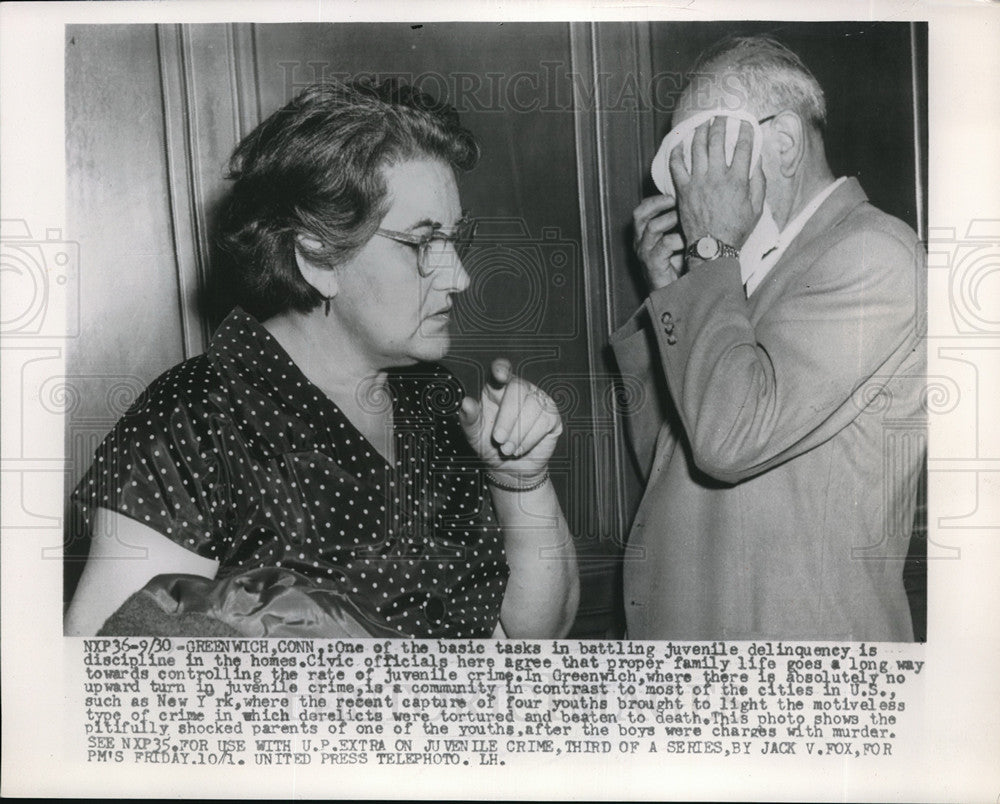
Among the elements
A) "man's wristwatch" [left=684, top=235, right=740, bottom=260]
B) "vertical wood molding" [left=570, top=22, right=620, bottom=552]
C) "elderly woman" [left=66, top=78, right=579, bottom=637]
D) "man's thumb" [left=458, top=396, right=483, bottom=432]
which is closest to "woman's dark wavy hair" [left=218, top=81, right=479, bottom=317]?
"elderly woman" [left=66, top=78, right=579, bottom=637]

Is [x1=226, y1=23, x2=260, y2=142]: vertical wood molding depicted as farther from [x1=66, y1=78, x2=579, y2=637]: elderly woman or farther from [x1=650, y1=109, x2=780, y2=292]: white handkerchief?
[x1=650, y1=109, x2=780, y2=292]: white handkerchief

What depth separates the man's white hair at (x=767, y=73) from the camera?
2.28m

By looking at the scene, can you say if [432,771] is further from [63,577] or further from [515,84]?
[515,84]

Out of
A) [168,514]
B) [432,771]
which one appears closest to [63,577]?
[168,514]

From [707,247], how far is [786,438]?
0.46 meters

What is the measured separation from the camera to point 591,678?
7.59 ft

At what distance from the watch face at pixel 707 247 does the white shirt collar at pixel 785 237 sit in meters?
0.09

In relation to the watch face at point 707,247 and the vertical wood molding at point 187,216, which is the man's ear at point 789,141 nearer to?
the watch face at point 707,247

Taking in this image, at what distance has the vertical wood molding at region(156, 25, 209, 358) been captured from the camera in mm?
2314

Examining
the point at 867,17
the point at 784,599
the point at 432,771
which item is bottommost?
the point at 432,771

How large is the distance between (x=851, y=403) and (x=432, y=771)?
1266 millimetres

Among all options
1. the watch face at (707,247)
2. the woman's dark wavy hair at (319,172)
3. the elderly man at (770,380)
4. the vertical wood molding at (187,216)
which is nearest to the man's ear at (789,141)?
the elderly man at (770,380)

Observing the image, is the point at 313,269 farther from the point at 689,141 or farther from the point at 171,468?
the point at 689,141

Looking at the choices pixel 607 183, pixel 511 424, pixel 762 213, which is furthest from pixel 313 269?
pixel 762 213
